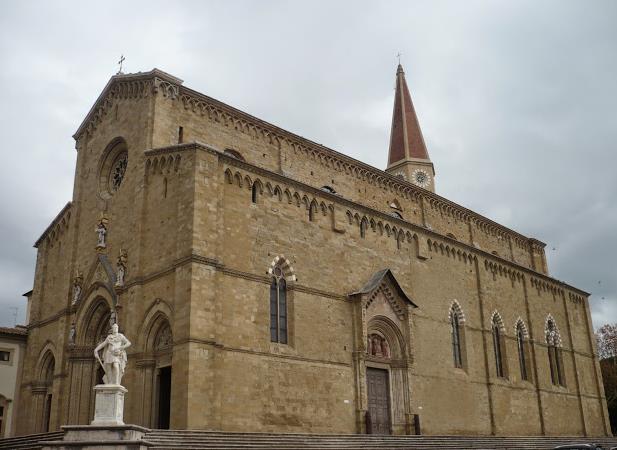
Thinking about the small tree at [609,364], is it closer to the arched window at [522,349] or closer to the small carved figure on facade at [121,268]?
the arched window at [522,349]

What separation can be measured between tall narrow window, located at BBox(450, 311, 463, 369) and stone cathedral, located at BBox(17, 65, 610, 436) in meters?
0.18

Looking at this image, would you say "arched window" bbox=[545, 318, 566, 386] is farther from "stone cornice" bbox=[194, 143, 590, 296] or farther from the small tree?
the small tree

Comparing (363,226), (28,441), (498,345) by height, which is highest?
(363,226)

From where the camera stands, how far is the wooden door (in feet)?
80.8

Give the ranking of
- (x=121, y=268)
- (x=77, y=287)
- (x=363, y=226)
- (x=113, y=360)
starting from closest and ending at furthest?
(x=113, y=360) → (x=121, y=268) → (x=77, y=287) → (x=363, y=226)

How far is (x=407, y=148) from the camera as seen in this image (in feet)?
143

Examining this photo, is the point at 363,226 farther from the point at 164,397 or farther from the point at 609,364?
the point at 609,364

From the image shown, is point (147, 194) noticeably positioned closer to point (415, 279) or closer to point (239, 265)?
point (239, 265)

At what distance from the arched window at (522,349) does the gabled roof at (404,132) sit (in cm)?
1374

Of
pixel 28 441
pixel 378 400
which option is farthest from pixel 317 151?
pixel 28 441

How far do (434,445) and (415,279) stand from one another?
7415 mm

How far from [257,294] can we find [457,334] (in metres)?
11.7

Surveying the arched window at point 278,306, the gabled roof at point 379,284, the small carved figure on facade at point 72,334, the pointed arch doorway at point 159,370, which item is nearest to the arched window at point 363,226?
the gabled roof at point 379,284

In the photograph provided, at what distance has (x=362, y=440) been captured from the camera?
21125mm
